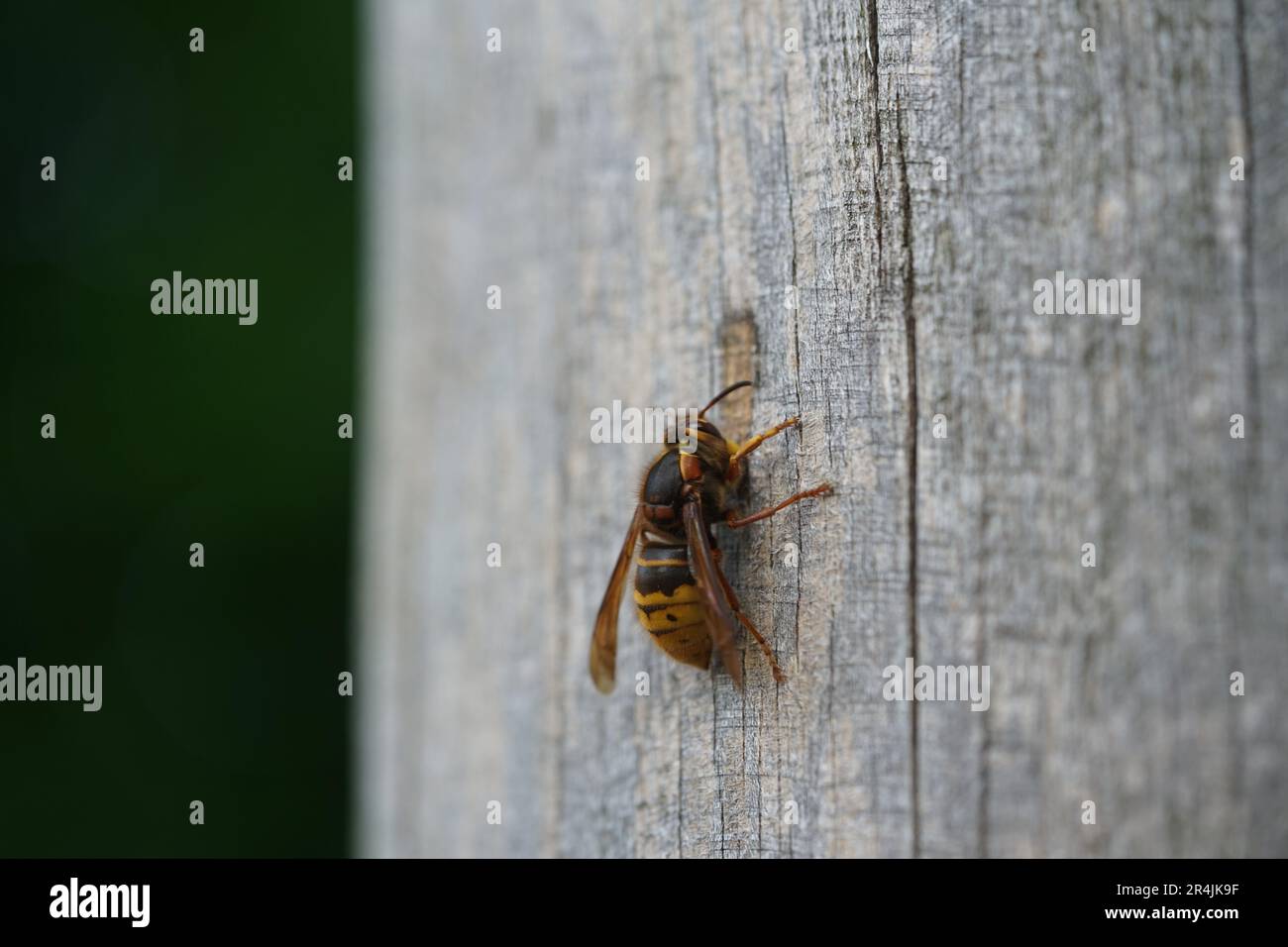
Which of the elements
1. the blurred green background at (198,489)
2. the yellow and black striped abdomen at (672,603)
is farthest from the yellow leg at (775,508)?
the blurred green background at (198,489)

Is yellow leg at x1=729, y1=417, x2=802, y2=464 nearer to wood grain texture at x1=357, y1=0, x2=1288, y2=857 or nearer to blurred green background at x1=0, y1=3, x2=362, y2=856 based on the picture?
wood grain texture at x1=357, y1=0, x2=1288, y2=857

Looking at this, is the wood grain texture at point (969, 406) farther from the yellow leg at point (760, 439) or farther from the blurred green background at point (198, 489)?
the blurred green background at point (198, 489)

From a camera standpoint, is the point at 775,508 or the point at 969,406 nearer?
the point at 969,406

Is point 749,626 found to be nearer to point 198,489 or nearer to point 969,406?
point 969,406

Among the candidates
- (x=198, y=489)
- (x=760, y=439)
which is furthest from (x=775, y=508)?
(x=198, y=489)
